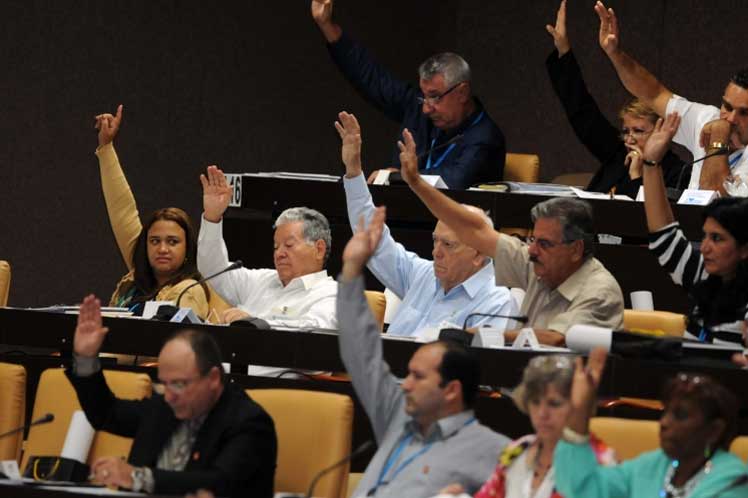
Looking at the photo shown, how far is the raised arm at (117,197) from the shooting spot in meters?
5.94

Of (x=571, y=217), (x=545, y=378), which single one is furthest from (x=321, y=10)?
(x=545, y=378)

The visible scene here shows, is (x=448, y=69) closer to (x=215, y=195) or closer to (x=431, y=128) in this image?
(x=431, y=128)

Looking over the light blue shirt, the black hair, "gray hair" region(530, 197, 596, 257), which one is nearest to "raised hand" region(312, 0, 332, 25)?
the light blue shirt

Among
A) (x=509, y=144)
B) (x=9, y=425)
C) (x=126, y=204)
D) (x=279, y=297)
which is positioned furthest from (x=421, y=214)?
(x=509, y=144)

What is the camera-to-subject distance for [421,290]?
521 cm

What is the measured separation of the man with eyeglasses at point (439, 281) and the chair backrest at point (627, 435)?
1243mm

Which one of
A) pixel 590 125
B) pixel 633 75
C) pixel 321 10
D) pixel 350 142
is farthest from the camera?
pixel 321 10

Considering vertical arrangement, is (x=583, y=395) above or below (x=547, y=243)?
below

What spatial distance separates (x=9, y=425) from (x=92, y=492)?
1279mm

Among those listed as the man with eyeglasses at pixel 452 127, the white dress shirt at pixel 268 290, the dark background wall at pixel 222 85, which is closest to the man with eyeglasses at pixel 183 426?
the white dress shirt at pixel 268 290

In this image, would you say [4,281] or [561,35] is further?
[561,35]

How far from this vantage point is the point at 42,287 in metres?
7.52

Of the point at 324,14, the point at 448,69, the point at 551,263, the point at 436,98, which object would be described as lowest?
the point at 551,263

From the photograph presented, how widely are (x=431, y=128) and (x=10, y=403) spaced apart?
8.57 feet
